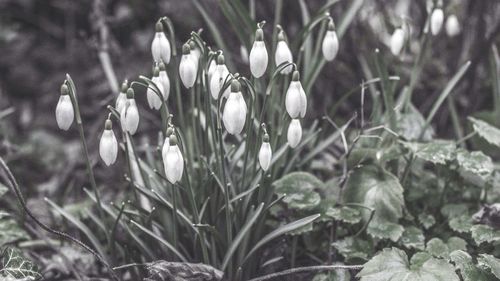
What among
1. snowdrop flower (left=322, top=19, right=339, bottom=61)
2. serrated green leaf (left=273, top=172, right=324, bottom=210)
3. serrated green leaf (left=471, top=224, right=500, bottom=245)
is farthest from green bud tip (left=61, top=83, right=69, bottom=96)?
serrated green leaf (left=471, top=224, right=500, bottom=245)

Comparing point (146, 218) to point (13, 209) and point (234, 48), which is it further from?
point (234, 48)

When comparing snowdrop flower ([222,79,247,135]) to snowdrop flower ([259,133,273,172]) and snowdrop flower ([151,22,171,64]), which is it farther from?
snowdrop flower ([151,22,171,64])

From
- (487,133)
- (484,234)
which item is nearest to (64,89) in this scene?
(484,234)

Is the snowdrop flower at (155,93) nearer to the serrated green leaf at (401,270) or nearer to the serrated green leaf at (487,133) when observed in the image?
the serrated green leaf at (401,270)

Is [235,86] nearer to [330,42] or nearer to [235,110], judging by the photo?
[235,110]

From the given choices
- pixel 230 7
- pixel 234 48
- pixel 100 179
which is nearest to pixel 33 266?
pixel 230 7

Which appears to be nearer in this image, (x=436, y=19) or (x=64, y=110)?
(x=64, y=110)
